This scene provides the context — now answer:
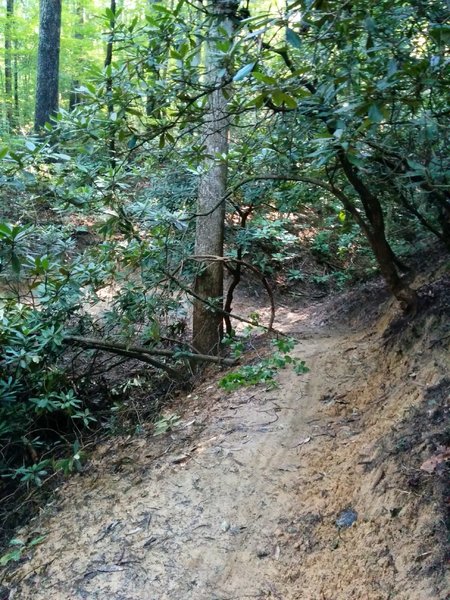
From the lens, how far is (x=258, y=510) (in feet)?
11.8

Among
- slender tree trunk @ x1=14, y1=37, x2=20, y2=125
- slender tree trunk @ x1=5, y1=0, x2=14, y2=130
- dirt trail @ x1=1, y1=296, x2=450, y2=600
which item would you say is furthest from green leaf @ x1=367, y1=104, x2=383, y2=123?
slender tree trunk @ x1=14, y1=37, x2=20, y2=125

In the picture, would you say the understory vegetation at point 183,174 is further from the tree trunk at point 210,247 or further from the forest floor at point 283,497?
the forest floor at point 283,497

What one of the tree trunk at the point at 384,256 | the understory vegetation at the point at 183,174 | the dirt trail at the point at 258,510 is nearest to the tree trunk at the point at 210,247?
the understory vegetation at the point at 183,174

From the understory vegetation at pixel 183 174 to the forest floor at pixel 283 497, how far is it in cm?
45

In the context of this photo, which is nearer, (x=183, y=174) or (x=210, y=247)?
(x=210, y=247)

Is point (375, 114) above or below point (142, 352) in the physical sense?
above

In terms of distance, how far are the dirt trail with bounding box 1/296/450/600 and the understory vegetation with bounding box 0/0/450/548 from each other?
52cm

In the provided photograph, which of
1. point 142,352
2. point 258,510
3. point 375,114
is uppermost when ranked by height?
point 375,114

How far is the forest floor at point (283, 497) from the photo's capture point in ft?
9.28

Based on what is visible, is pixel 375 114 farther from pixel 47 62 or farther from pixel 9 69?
pixel 9 69

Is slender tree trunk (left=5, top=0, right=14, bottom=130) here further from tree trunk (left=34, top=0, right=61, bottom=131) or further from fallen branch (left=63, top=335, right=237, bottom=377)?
fallen branch (left=63, top=335, right=237, bottom=377)

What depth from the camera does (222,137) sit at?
6.58 meters

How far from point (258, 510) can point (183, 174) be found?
5.20 meters

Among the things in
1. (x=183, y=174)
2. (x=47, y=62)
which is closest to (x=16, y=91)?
(x=47, y=62)
